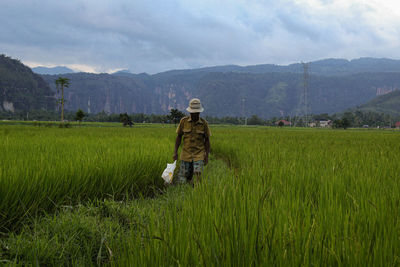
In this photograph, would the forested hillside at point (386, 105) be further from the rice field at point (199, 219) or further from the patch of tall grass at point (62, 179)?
the rice field at point (199, 219)

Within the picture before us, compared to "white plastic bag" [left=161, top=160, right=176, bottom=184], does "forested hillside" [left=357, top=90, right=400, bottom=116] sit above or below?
above

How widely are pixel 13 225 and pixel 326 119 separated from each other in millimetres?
149877

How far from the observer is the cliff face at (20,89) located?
475ft

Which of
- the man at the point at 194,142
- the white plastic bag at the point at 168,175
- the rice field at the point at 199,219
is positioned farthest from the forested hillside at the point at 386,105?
the rice field at the point at 199,219

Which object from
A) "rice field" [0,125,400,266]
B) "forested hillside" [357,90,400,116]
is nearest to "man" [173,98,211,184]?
"rice field" [0,125,400,266]

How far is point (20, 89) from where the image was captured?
497ft

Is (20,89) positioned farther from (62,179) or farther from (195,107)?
(195,107)

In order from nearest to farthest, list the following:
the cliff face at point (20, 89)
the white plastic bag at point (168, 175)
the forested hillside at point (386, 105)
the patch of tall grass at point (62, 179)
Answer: the patch of tall grass at point (62, 179)
the white plastic bag at point (168, 175)
the cliff face at point (20, 89)
the forested hillside at point (386, 105)

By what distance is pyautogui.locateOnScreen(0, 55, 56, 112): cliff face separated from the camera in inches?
5699

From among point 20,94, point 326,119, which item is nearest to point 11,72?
point 20,94

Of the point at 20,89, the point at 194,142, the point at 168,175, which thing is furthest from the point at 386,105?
the point at 20,89

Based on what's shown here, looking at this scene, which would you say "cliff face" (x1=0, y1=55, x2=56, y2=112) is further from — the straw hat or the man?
the straw hat

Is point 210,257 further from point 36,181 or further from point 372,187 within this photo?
point 36,181

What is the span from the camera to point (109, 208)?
9.34 ft
